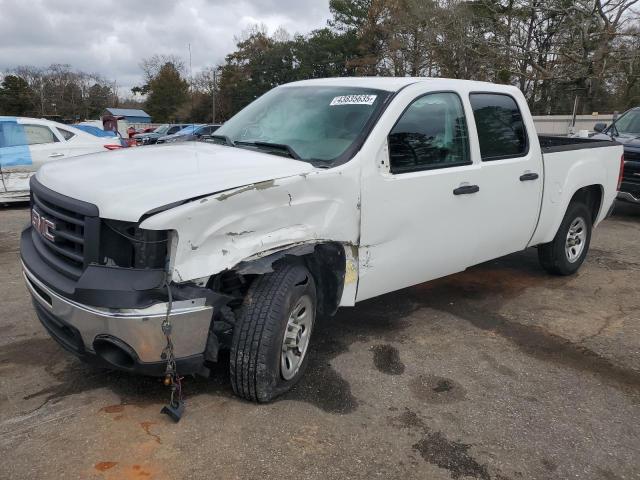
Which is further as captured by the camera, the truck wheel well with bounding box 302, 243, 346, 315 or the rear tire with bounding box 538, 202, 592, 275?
the rear tire with bounding box 538, 202, 592, 275

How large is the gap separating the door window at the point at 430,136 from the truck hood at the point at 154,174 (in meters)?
0.81

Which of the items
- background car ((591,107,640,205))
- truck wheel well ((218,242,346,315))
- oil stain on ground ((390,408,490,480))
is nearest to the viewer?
oil stain on ground ((390,408,490,480))

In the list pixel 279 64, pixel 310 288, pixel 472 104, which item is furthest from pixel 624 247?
pixel 279 64

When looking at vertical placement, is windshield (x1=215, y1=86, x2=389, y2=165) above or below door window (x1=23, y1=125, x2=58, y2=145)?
above

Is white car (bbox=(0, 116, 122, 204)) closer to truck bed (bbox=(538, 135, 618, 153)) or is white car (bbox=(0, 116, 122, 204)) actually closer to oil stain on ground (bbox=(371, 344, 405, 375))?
truck bed (bbox=(538, 135, 618, 153))

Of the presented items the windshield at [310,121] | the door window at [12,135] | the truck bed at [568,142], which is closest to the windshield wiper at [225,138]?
the windshield at [310,121]

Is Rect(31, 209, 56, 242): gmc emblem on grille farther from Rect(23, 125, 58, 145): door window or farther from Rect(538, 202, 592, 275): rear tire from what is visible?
Rect(23, 125, 58, 145): door window

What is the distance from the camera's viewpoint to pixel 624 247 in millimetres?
7426

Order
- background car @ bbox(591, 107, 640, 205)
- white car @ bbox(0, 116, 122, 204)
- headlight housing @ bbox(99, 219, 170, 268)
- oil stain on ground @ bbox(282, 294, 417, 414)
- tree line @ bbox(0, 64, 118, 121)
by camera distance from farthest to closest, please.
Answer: tree line @ bbox(0, 64, 118, 121), white car @ bbox(0, 116, 122, 204), background car @ bbox(591, 107, 640, 205), oil stain on ground @ bbox(282, 294, 417, 414), headlight housing @ bbox(99, 219, 170, 268)

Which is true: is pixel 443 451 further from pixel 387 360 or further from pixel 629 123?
pixel 629 123

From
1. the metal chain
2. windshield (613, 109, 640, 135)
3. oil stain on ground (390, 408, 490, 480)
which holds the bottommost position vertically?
oil stain on ground (390, 408, 490, 480)

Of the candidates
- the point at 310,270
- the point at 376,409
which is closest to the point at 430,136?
the point at 310,270

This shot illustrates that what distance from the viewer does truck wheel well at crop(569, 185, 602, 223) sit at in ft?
19.1

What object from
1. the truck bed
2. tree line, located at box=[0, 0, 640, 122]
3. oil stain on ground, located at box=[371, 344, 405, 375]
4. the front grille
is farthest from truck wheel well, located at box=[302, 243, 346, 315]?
tree line, located at box=[0, 0, 640, 122]
